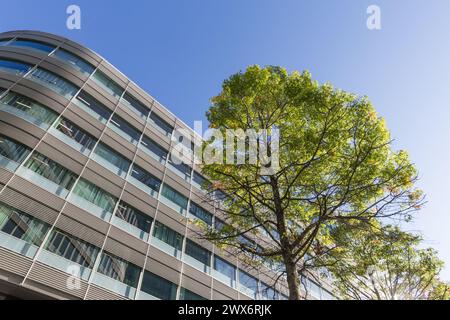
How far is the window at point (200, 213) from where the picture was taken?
18.4m

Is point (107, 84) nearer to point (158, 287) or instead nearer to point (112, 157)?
point (112, 157)

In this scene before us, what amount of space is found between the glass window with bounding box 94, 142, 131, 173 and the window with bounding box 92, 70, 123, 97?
202 inches

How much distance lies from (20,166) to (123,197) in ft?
16.1

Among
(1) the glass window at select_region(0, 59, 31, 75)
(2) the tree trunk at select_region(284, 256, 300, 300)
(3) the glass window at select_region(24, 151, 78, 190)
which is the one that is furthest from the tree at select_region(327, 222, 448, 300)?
(1) the glass window at select_region(0, 59, 31, 75)

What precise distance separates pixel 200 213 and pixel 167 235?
11.5 ft

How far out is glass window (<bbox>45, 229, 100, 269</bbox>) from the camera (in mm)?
11227

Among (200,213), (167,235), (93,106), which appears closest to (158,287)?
(167,235)

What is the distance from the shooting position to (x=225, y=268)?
17344 millimetres

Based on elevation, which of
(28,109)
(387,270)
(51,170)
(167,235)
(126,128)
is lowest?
(387,270)

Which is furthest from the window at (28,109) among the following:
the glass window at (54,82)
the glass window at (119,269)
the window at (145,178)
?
the glass window at (119,269)

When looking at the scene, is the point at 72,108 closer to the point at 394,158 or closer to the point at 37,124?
the point at 37,124

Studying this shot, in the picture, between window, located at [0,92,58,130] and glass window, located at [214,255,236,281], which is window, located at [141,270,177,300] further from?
window, located at [0,92,58,130]

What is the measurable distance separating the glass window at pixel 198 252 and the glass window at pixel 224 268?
67 cm
